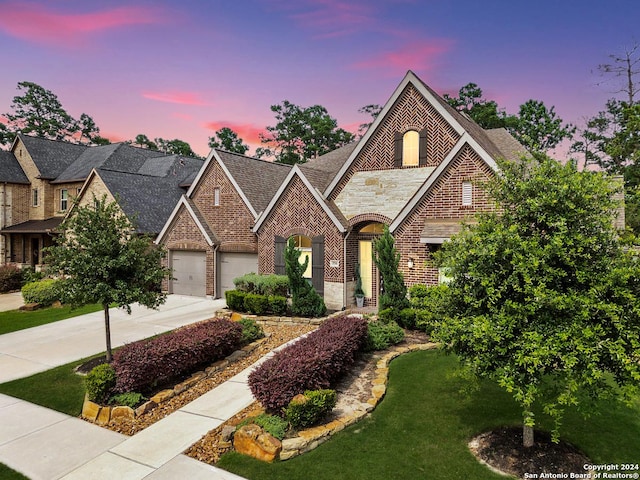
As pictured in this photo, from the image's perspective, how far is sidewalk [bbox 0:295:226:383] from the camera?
1160 centimetres

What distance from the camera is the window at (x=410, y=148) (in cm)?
1769

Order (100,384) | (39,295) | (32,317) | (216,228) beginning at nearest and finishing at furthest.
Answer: (100,384) < (32,317) < (39,295) < (216,228)

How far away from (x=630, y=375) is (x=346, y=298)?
12.4 metres

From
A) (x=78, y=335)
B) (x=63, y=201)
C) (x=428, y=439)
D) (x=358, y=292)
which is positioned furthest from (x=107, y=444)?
(x=63, y=201)

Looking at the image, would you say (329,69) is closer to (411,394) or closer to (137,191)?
(411,394)

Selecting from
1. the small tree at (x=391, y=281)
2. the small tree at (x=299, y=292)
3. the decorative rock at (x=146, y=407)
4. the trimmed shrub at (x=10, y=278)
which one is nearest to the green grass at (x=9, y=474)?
the decorative rock at (x=146, y=407)

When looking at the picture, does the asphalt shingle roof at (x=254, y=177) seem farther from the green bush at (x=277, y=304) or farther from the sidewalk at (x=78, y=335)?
the green bush at (x=277, y=304)

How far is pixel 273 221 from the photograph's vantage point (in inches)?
750

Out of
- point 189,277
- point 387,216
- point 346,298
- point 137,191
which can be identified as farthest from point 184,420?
point 137,191

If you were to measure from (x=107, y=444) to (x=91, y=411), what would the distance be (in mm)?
1476

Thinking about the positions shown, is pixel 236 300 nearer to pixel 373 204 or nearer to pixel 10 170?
pixel 373 204

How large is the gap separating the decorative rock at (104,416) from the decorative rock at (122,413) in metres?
0.08

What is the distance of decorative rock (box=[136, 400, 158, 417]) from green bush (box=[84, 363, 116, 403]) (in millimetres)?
854

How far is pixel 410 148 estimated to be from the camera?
1783 centimetres
